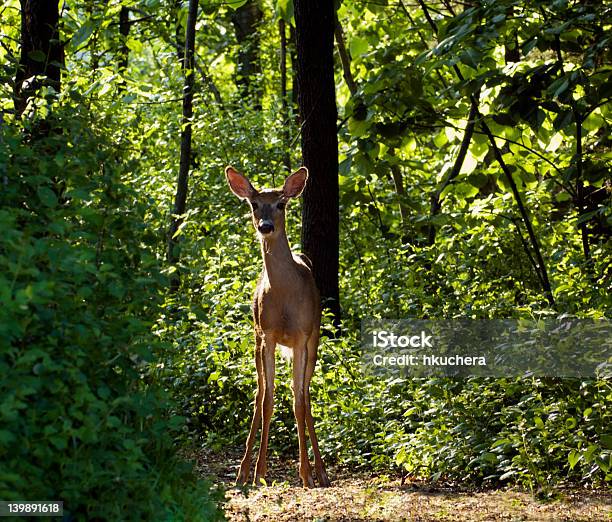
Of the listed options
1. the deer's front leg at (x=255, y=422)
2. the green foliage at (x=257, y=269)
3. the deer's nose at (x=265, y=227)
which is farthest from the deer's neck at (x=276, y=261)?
the green foliage at (x=257, y=269)

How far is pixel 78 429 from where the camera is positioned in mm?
4543

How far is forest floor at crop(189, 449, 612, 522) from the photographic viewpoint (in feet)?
22.4

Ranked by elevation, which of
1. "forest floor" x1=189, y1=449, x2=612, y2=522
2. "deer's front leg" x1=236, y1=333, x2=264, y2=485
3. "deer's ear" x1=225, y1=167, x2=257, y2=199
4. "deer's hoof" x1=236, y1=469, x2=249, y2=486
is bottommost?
"forest floor" x1=189, y1=449, x2=612, y2=522

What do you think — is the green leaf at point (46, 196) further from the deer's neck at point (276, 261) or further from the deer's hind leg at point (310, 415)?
the deer's hind leg at point (310, 415)

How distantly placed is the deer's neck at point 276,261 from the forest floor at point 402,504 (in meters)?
1.64

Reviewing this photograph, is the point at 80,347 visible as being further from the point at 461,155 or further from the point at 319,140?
the point at 461,155

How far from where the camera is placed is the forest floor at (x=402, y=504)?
6832 millimetres

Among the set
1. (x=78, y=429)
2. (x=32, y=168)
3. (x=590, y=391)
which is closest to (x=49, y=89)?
(x=32, y=168)

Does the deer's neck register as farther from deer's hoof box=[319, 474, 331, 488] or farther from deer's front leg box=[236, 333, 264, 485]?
deer's hoof box=[319, 474, 331, 488]

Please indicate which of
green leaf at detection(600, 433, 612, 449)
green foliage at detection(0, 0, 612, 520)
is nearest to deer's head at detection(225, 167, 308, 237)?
green foliage at detection(0, 0, 612, 520)

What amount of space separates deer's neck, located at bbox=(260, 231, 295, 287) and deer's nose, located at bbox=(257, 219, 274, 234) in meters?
0.19

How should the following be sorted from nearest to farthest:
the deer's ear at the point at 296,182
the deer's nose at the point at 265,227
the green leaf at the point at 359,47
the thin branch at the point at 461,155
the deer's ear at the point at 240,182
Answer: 1. the deer's nose at the point at 265,227
2. the deer's ear at the point at 240,182
3. the deer's ear at the point at 296,182
4. the thin branch at the point at 461,155
5. the green leaf at the point at 359,47

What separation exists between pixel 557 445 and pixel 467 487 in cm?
87

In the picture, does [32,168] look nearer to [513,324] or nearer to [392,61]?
[513,324]
